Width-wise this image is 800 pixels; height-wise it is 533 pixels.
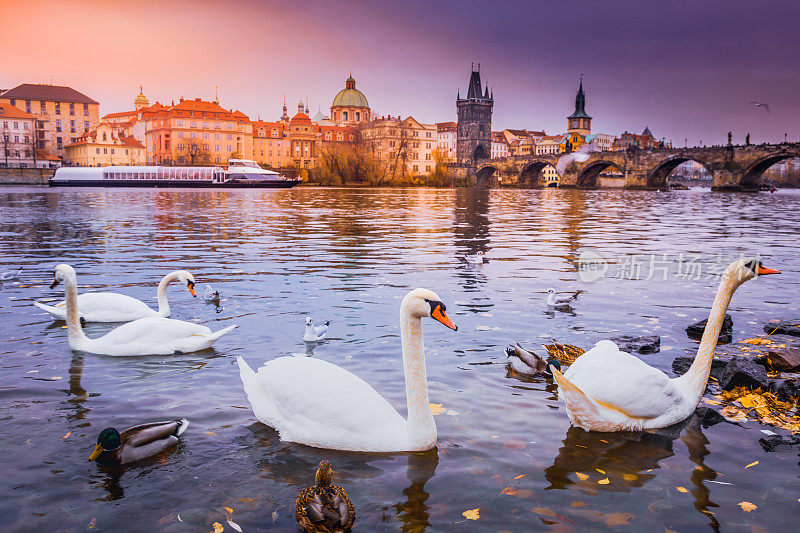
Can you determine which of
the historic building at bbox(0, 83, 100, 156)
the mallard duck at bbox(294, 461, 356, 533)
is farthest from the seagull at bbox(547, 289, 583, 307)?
the historic building at bbox(0, 83, 100, 156)

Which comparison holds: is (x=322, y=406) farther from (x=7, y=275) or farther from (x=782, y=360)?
(x=7, y=275)

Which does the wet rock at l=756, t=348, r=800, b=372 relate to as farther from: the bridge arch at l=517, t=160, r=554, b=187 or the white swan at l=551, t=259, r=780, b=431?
the bridge arch at l=517, t=160, r=554, b=187

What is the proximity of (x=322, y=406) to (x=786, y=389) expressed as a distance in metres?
4.28

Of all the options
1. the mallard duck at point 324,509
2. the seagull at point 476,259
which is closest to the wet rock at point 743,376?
the mallard duck at point 324,509

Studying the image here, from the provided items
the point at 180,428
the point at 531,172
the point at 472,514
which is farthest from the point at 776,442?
the point at 531,172

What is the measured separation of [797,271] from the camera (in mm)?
12711

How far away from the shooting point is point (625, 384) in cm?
448

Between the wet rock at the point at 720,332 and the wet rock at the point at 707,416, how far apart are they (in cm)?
235

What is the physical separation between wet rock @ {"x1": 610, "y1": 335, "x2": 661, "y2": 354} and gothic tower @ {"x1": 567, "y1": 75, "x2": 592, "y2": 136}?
185589mm

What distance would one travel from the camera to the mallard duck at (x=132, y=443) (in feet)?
12.9

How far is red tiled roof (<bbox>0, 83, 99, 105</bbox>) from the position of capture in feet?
389

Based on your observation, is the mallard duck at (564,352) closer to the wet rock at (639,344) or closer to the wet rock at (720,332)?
the wet rock at (639,344)

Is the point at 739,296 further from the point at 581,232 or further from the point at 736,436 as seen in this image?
the point at 581,232

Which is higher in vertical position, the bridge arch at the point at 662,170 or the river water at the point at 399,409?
the bridge arch at the point at 662,170
